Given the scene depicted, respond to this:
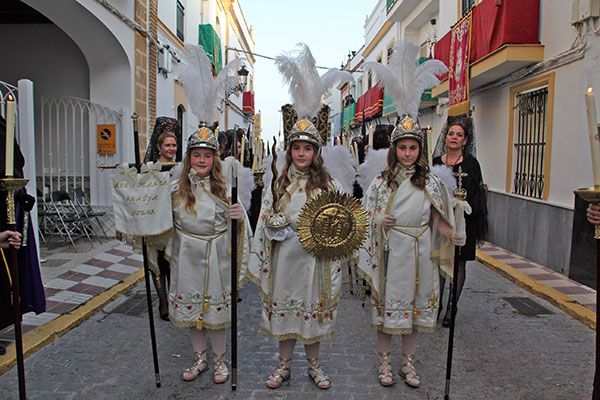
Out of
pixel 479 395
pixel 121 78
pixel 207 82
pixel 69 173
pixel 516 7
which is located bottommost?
pixel 479 395

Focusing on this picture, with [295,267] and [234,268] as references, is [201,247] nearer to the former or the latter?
[234,268]

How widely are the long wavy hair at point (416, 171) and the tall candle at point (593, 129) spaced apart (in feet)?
4.14

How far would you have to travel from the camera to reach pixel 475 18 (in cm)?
959

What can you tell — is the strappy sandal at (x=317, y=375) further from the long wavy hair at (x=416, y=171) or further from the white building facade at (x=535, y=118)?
the white building facade at (x=535, y=118)

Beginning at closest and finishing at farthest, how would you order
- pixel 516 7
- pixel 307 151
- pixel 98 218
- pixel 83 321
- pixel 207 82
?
pixel 307 151 < pixel 207 82 < pixel 83 321 < pixel 516 7 < pixel 98 218

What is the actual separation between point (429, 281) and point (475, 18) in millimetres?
7596

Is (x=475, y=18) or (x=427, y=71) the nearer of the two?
(x=427, y=71)

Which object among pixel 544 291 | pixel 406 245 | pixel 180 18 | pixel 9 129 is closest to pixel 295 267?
pixel 406 245

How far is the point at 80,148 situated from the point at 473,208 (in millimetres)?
7016

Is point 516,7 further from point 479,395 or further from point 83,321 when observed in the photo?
point 83,321

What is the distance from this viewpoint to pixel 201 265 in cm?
361

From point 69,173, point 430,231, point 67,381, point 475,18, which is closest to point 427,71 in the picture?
point 430,231

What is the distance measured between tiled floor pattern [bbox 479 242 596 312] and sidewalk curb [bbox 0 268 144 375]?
17.5ft

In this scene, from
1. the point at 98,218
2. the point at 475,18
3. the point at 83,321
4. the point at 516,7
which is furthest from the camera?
the point at 475,18
